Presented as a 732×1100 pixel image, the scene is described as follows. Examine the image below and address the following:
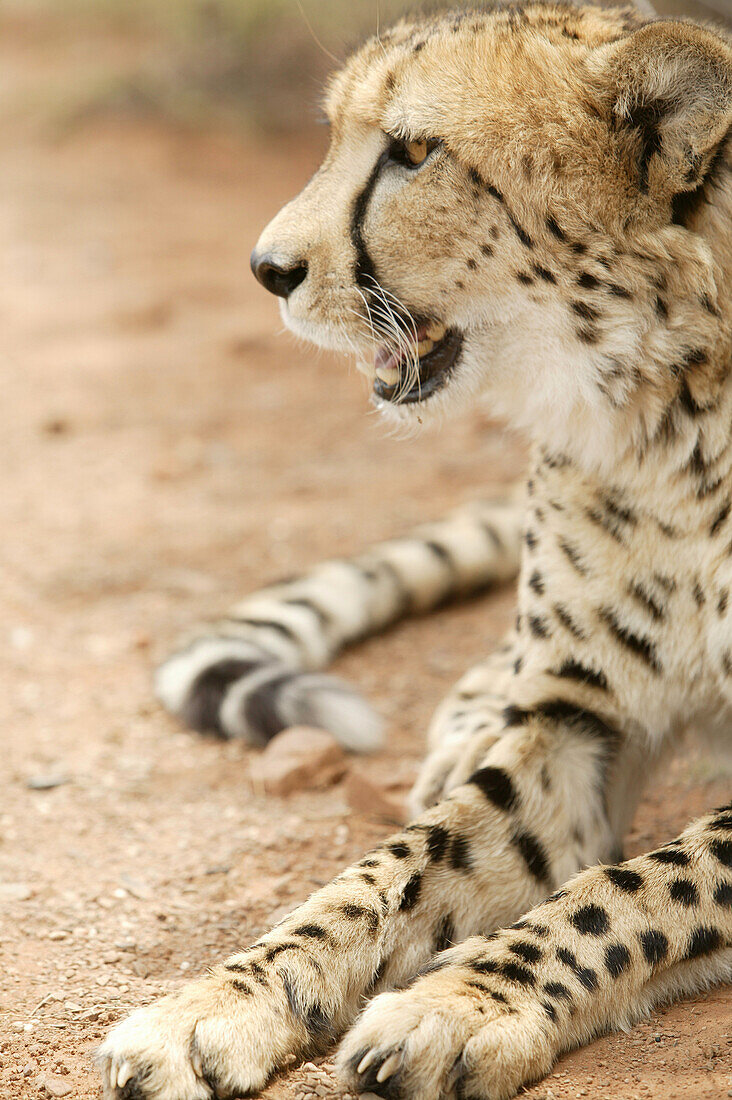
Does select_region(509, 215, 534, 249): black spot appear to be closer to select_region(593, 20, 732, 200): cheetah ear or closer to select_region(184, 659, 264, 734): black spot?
select_region(593, 20, 732, 200): cheetah ear

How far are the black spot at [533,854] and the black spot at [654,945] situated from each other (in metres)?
0.30

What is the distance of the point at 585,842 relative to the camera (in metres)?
2.02

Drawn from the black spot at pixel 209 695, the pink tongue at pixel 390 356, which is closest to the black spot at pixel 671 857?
the pink tongue at pixel 390 356

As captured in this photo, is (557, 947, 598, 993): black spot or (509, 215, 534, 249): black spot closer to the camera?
(557, 947, 598, 993): black spot

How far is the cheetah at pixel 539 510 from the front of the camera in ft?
5.05

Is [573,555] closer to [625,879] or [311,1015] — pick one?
[625,879]

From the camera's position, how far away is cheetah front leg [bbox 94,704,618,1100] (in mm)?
1453

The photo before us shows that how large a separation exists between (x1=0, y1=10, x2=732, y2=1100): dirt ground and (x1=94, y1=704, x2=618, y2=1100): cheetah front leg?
8 centimetres

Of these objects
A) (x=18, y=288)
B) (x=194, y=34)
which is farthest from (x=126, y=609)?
(x=194, y=34)

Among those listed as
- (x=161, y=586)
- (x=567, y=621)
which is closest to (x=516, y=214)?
(x=567, y=621)

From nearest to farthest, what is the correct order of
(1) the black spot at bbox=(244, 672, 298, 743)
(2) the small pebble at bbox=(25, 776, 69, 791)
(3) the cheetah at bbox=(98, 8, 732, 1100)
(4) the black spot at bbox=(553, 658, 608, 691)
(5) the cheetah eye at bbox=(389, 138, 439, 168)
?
1. (3) the cheetah at bbox=(98, 8, 732, 1100)
2. (5) the cheetah eye at bbox=(389, 138, 439, 168)
3. (4) the black spot at bbox=(553, 658, 608, 691)
4. (2) the small pebble at bbox=(25, 776, 69, 791)
5. (1) the black spot at bbox=(244, 672, 298, 743)

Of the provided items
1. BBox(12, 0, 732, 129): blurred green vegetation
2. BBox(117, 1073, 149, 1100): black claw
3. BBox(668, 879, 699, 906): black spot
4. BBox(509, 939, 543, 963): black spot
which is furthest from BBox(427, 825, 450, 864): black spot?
BBox(12, 0, 732, 129): blurred green vegetation

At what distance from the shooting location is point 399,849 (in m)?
1.82

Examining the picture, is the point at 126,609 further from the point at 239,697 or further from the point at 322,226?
the point at 322,226
